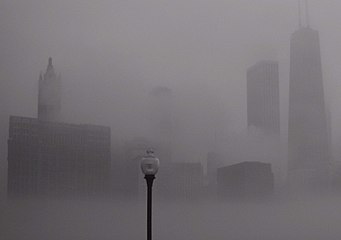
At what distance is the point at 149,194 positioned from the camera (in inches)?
680

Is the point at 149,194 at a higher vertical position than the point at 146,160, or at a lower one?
lower

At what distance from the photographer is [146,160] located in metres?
→ 17.0

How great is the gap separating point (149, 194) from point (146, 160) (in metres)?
1.15
